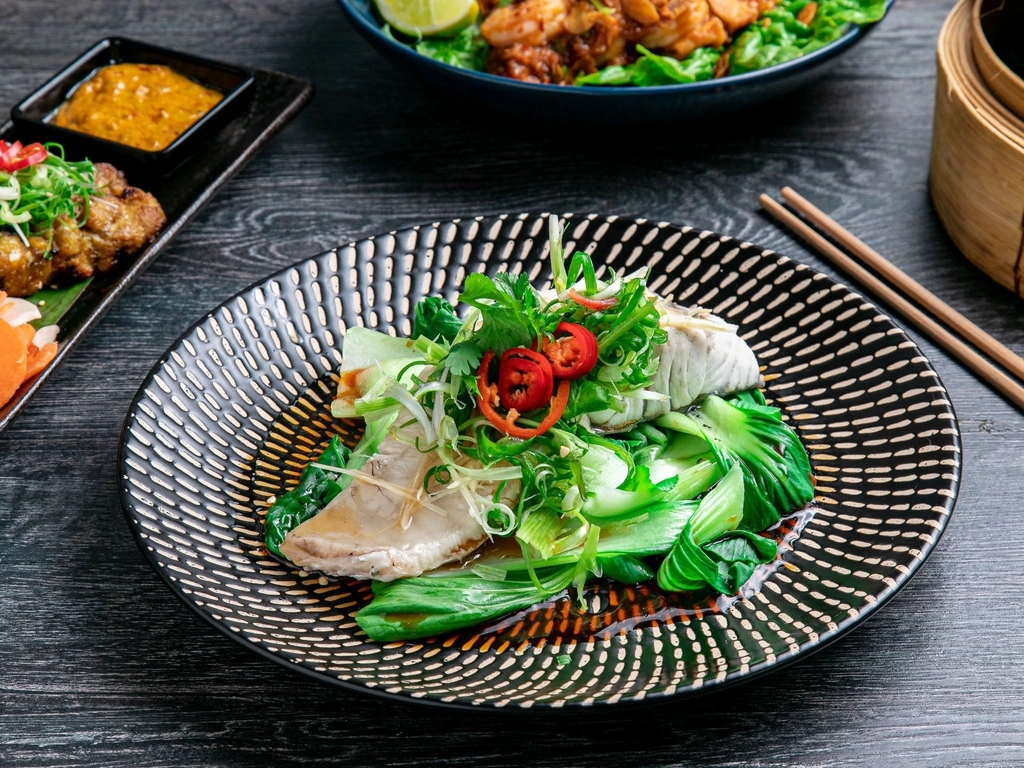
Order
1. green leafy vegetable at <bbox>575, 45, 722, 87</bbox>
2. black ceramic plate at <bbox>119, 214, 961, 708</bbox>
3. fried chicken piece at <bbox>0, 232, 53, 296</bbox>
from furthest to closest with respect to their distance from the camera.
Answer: green leafy vegetable at <bbox>575, 45, 722, 87</bbox>
fried chicken piece at <bbox>0, 232, 53, 296</bbox>
black ceramic plate at <bbox>119, 214, 961, 708</bbox>

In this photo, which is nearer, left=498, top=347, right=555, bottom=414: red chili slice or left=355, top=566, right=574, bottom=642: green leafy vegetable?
left=355, top=566, right=574, bottom=642: green leafy vegetable

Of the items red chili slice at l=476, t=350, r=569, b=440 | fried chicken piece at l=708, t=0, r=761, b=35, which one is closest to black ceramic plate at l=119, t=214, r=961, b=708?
red chili slice at l=476, t=350, r=569, b=440

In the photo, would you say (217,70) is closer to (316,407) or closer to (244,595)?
(316,407)

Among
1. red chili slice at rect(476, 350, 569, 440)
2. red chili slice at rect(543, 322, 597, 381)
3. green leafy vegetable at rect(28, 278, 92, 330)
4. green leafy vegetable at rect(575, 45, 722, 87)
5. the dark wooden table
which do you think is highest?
green leafy vegetable at rect(575, 45, 722, 87)

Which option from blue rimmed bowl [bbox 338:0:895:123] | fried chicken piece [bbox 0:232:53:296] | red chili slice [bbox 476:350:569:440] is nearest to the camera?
red chili slice [bbox 476:350:569:440]

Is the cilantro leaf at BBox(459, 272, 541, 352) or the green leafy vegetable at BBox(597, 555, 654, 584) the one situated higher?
the cilantro leaf at BBox(459, 272, 541, 352)

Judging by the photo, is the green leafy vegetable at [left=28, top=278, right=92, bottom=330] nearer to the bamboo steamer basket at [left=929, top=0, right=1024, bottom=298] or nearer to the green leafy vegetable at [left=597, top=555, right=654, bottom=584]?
the green leafy vegetable at [left=597, top=555, right=654, bottom=584]

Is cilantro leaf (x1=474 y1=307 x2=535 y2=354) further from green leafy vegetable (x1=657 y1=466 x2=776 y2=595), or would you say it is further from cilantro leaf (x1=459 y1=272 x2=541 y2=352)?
green leafy vegetable (x1=657 y1=466 x2=776 y2=595)
